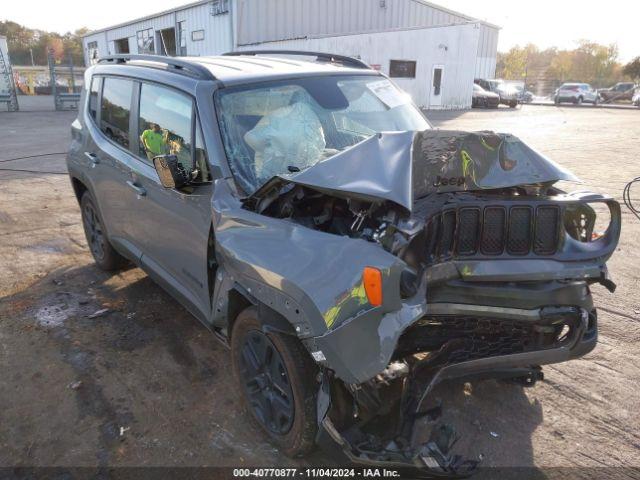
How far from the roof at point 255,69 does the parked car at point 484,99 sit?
26.6 metres

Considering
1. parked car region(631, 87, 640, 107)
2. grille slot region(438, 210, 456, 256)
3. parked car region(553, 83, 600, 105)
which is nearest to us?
grille slot region(438, 210, 456, 256)

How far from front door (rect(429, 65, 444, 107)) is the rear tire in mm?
23556

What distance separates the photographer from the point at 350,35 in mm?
23484

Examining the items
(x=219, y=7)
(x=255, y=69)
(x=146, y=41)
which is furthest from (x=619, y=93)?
(x=255, y=69)

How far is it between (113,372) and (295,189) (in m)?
1.96

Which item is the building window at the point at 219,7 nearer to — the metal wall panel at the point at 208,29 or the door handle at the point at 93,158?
the metal wall panel at the point at 208,29

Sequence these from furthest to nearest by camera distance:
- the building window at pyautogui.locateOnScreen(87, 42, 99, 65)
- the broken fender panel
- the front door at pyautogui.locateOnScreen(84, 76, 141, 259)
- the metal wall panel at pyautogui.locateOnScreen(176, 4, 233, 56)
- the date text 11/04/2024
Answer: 1. the building window at pyautogui.locateOnScreen(87, 42, 99, 65)
2. the metal wall panel at pyautogui.locateOnScreen(176, 4, 233, 56)
3. the front door at pyautogui.locateOnScreen(84, 76, 141, 259)
4. the date text 11/04/2024
5. the broken fender panel

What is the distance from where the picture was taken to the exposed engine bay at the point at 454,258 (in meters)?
2.20

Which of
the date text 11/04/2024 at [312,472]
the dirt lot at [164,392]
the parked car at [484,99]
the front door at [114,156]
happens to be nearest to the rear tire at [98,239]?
the dirt lot at [164,392]

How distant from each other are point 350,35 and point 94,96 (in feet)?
68.8

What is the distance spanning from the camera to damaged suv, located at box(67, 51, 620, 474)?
210cm

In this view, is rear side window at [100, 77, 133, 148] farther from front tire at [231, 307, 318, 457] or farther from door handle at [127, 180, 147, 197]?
front tire at [231, 307, 318, 457]

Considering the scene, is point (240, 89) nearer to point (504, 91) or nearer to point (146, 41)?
point (146, 41)

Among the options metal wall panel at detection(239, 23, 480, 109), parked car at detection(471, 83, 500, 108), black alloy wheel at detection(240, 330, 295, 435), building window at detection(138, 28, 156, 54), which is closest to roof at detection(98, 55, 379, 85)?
black alloy wheel at detection(240, 330, 295, 435)
